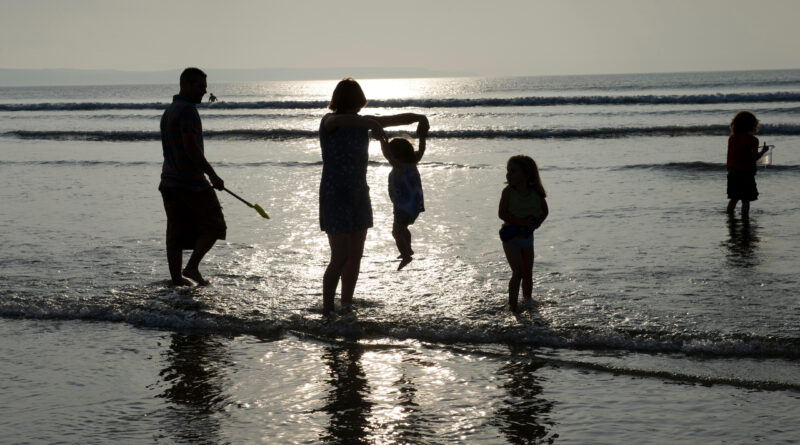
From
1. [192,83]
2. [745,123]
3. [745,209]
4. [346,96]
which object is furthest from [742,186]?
[192,83]

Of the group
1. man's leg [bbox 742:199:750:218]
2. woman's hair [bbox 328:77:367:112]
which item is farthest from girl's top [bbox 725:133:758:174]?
woman's hair [bbox 328:77:367:112]

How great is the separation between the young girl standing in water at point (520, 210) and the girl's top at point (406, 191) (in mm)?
1230

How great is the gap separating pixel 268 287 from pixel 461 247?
241cm

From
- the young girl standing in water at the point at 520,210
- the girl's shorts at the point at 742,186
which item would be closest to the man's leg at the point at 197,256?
the young girl standing in water at the point at 520,210

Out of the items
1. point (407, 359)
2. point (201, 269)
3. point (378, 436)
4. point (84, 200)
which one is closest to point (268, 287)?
point (201, 269)

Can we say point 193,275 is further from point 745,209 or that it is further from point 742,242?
point 745,209

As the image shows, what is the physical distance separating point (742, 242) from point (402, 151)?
3940mm

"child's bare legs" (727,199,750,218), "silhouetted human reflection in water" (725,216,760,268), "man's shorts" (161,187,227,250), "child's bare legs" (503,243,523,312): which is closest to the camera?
"child's bare legs" (503,243,523,312)

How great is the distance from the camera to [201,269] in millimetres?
7715

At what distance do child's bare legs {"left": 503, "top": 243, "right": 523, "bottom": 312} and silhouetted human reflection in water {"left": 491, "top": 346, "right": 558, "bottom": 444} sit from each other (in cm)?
105

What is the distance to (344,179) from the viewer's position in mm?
5785

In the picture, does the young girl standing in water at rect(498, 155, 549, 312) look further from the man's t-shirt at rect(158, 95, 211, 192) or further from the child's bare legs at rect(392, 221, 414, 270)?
the man's t-shirt at rect(158, 95, 211, 192)

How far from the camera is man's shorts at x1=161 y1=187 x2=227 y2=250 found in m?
6.90

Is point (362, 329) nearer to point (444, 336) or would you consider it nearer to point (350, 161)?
point (444, 336)
